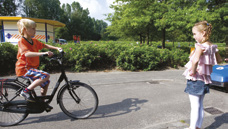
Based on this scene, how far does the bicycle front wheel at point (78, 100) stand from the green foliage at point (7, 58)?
485 cm

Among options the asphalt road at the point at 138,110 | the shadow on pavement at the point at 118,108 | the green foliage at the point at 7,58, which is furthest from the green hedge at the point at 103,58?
the shadow on pavement at the point at 118,108

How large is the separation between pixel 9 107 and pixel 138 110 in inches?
102

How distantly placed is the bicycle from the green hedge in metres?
3.92

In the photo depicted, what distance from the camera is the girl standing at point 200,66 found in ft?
6.96

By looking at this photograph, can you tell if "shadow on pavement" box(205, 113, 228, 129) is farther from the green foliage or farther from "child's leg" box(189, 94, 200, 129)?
the green foliage

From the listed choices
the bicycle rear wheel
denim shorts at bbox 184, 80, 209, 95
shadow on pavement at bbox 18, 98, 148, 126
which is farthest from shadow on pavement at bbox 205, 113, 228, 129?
the bicycle rear wheel

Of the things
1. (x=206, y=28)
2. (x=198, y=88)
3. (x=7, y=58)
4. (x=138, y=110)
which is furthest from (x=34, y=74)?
(x=7, y=58)

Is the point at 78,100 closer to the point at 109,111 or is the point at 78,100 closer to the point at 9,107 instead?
the point at 109,111

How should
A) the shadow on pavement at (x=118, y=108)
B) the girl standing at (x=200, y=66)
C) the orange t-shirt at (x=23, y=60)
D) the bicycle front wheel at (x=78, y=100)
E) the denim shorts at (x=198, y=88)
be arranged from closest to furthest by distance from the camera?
1. the girl standing at (x=200, y=66)
2. the denim shorts at (x=198, y=88)
3. the orange t-shirt at (x=23, y=60)
4. the bicycle front wheel at (x=78, y=100)
5. the shadow on pavement at (x=118, y=108)

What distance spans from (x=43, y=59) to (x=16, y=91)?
4.29 metres

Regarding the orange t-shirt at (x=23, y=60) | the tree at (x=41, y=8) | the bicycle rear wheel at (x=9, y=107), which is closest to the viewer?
the orange t-shirt at (x=23, y=60)

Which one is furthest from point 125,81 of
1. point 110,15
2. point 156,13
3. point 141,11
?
point 110,15

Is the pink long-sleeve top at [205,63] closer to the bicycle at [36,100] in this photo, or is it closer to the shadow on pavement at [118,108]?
the shadow on pavement at [118,108]

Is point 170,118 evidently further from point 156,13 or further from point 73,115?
point 156,13
